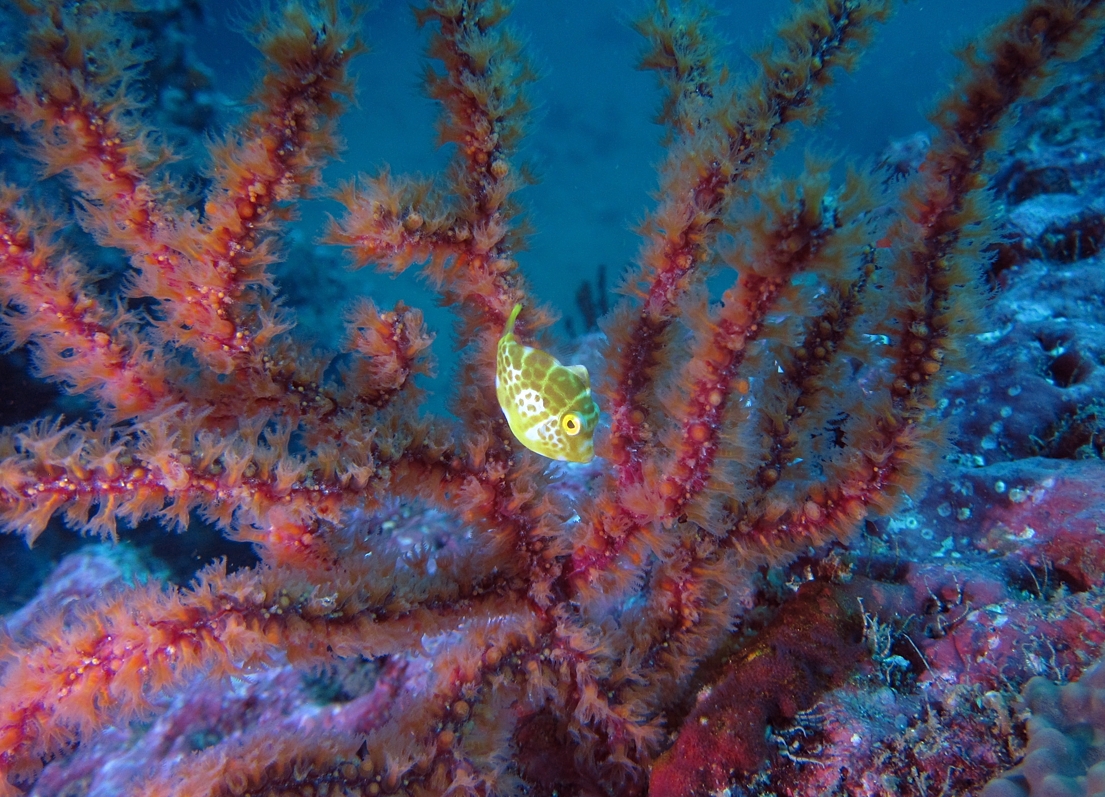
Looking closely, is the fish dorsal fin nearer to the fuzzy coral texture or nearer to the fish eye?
the fish eye

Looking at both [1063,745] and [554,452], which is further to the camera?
[554,452]

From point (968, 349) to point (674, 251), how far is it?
1.21 m

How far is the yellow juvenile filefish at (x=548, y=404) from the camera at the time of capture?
2406mm

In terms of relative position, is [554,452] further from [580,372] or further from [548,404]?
[580,372]

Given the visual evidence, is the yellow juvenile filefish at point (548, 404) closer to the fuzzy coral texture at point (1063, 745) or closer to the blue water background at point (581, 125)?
the fuzzy coral texture at point (1063, 745)

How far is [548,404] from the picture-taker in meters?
2.39

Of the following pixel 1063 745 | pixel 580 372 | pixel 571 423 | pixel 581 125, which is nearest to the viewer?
pixel 1063 745

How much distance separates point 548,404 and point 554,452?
233 millimetres

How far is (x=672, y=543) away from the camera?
257 cm

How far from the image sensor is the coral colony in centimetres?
196

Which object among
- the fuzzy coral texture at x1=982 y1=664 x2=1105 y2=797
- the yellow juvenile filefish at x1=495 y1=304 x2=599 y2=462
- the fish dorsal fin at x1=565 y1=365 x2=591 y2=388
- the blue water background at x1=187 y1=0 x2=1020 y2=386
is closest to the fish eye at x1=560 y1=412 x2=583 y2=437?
the yellow juvenile filefish at x1=495 y1=304 x2=599 y2=462

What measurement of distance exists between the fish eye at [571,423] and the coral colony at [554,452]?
0.29ft

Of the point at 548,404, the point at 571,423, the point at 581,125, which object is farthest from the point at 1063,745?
the point at 581,125

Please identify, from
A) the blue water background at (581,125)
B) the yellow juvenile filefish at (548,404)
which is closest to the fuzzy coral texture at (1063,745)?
the yellow juvenile filefish at (548,404)
